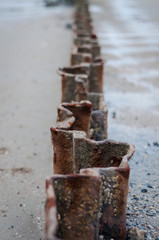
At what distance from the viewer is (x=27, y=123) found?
5.49 meters

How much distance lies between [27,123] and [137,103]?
1.78 m

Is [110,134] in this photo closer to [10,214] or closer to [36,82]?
[10,214]

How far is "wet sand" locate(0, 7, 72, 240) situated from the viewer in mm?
3186

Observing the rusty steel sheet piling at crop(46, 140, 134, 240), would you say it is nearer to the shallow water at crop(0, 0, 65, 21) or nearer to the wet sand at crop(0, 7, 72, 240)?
the wet sand at crop(0, 7, 72, 240)

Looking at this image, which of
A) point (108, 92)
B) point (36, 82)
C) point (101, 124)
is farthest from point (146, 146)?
point (36, 82)

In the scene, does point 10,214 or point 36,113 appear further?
point 36,113

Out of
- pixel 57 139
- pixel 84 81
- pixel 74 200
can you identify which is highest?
pixel 84 81

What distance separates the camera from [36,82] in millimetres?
7320

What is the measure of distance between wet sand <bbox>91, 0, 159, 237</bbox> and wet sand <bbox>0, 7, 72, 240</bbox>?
886 mm

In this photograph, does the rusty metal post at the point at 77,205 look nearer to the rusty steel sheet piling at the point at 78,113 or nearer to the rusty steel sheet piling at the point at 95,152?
the rusty steel sheet piling at the point at 95,152

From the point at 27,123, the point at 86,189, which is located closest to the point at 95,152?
the point at 86,189

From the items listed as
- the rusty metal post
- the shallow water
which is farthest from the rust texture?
the shallow water

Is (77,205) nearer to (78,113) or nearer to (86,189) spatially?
(86,189)

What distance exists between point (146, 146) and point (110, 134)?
514 millimetres
